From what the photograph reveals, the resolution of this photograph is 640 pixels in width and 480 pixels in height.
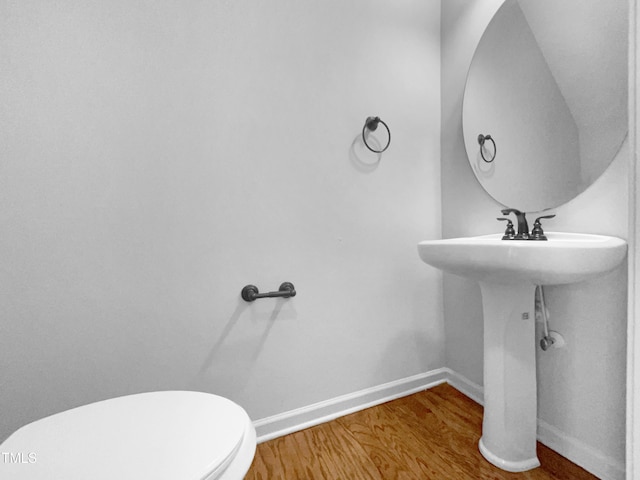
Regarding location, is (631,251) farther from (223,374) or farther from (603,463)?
(223,374)

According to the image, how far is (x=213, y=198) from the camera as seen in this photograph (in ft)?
4.00

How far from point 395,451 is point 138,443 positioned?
1.00 metres

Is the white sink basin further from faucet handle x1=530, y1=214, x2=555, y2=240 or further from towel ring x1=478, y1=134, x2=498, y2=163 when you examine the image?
towel ring x1=478, y1=134, x2=498, y2=163

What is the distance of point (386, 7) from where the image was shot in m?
1.51

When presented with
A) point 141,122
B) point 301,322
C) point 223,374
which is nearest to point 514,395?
point 301,322

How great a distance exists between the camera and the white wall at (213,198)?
100cm

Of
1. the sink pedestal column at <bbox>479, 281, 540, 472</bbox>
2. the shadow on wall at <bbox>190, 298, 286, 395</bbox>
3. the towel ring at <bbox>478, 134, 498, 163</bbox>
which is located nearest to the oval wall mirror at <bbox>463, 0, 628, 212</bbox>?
the towel ring at <bbox>478, 134, 498, 163</bbox>

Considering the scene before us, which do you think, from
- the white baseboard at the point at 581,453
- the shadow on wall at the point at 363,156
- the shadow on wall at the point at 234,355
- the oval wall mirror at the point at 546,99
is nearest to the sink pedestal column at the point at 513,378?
the white baseboard at the point at 581,453

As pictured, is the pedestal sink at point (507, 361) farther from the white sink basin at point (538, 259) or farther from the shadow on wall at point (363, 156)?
the shadow on wall at point (363, 156)

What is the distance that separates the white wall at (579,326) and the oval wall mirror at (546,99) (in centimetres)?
8

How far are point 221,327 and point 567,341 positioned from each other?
1.34 m

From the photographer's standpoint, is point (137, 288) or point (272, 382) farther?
point (272, 382)

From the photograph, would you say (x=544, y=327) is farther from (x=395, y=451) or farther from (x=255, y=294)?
(x=255, y=294)

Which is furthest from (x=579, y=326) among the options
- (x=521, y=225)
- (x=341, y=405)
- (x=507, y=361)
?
(x=341, y=405)
